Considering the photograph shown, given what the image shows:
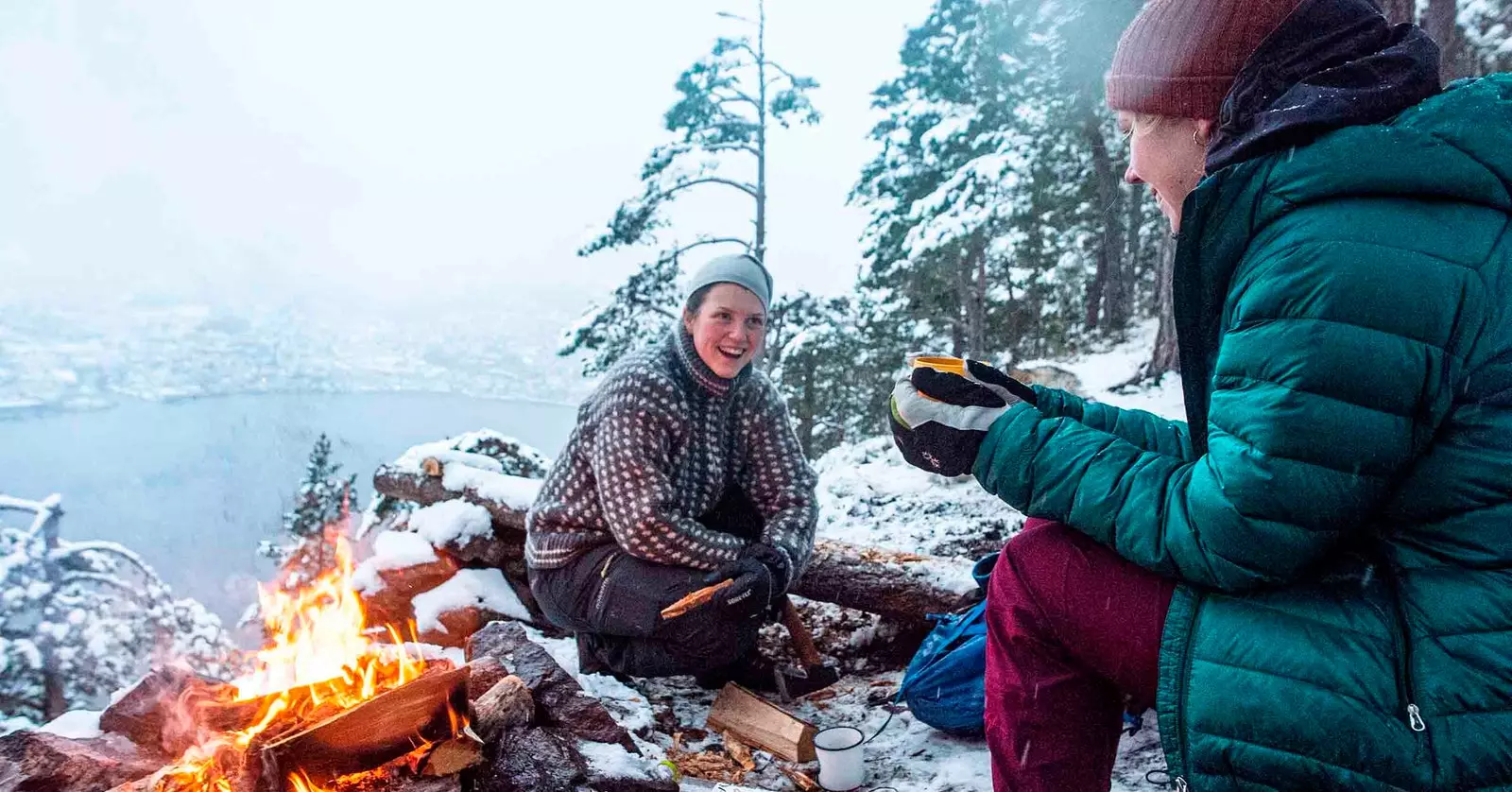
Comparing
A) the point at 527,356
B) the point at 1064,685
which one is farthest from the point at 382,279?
the point at 1064,685

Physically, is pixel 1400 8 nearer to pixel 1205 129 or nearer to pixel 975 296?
pixel 1205 129

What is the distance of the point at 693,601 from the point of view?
3.13 m

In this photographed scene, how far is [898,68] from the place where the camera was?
48.6 feet

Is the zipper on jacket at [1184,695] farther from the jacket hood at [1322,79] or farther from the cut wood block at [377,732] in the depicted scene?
the cut wood block at [377,732]

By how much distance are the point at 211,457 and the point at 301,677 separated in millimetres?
56978

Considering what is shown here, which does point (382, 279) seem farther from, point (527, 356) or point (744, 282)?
point (744, 282)

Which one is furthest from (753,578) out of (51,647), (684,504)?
(51,647)

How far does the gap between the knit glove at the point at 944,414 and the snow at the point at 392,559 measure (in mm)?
3678

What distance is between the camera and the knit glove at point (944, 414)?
5.74 ft

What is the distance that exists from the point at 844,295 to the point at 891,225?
5.05ft

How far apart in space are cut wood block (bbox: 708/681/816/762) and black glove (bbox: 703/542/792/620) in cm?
34

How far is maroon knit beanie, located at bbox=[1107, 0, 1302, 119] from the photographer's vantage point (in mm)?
1535

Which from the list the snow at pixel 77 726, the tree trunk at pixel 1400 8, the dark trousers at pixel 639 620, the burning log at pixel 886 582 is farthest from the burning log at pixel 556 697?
the tree trunk at pixel 1400 8

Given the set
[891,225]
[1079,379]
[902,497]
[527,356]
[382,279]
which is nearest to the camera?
[902,497]
